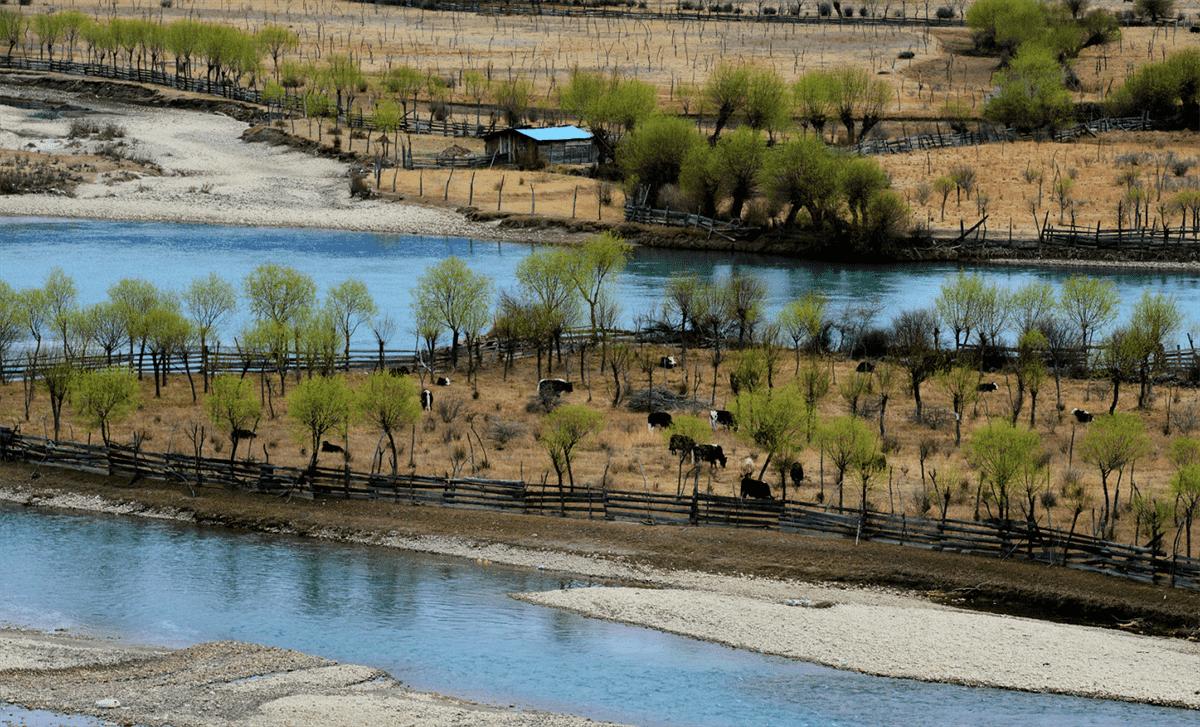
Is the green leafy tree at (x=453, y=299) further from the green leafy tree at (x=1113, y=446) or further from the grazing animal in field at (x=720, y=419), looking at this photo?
the green leafy tree at (x=1113, y=446)

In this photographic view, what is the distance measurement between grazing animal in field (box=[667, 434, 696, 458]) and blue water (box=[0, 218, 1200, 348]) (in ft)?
67.8

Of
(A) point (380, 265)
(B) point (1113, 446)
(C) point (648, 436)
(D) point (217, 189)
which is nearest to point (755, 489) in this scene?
Result: (C) point (648, 436)

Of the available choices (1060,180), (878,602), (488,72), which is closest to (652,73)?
(488,72)

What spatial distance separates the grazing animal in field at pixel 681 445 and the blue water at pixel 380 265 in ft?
67.8

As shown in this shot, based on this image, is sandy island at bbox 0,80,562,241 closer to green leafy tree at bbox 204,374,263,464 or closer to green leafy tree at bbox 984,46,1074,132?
green leafy tree at bbox 984,46,1074,132

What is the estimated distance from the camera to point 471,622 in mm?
35188

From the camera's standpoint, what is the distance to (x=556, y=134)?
96375 mm

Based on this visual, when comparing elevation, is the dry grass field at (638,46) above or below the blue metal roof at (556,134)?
above

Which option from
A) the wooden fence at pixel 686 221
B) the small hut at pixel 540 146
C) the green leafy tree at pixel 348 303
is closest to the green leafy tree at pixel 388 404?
the green leafy tree at pixel 348 303

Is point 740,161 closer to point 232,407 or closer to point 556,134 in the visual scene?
point 556,134

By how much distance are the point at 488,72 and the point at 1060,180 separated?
137 feet

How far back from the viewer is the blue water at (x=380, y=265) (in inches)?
2803

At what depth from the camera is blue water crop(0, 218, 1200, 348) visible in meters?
71.2

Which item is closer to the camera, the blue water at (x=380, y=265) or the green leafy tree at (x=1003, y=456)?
the green leafy tree at (x=1003, y=456)
